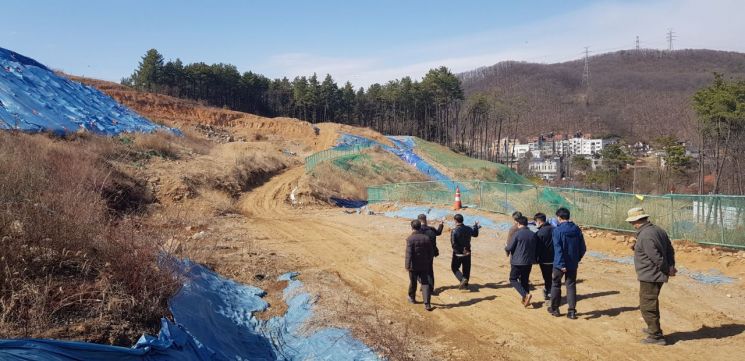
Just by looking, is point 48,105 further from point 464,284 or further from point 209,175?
point 464,284

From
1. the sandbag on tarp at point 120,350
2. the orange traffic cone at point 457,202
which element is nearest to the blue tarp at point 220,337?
the sandbag on tarp at point 120,350

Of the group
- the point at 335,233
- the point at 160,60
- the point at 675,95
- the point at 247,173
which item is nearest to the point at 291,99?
the point at 160,60

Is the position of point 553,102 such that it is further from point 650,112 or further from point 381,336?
point 381,336

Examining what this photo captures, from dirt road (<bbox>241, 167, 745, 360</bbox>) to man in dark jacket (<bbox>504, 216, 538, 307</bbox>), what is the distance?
346 mm

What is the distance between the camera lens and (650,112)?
5502 inches

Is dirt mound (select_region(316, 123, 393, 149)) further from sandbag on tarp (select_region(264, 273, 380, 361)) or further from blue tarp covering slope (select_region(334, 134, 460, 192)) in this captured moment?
sandbag on tarp (select_region(264, 273, 380, 361))

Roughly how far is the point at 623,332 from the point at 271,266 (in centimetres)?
692

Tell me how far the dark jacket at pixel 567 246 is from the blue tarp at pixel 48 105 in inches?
869

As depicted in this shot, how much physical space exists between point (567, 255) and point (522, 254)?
796mm

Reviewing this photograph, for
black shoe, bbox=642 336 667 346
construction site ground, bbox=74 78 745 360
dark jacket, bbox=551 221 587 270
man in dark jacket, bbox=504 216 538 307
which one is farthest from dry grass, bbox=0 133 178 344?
black shoe, bbox=642 336 667 346

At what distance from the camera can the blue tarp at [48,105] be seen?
2405 centimetres

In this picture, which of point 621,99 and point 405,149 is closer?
point 405,149

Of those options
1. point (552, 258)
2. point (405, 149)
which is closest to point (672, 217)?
point (552, 258)

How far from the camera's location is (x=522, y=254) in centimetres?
829
